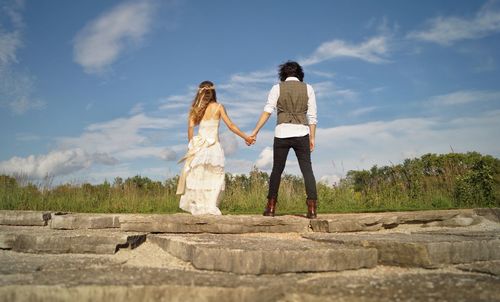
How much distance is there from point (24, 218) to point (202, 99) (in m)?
3.47

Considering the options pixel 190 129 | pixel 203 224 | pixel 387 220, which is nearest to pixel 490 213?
pixel 387 220

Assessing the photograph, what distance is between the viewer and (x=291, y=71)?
6.42 metres

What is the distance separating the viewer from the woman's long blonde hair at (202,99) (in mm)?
6977

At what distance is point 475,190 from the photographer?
10.2 metres

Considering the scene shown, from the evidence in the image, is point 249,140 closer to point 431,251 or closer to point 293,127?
point 293,127

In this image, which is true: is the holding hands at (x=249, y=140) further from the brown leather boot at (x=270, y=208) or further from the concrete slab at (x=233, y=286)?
the concrete slab at (x=233, y=286)

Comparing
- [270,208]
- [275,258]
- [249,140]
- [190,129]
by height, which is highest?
[190,129]

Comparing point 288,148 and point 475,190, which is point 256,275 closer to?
point 288,148

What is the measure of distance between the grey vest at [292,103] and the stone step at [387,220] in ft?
A: 4.70

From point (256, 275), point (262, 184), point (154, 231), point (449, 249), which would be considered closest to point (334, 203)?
point (262, 184)

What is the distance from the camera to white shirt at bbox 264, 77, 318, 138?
618 cm

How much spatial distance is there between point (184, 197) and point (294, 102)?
7.68 ft

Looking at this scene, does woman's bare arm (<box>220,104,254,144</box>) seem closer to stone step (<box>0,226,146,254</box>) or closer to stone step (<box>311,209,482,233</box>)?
stone step (<box>311,209,482,233</box>)

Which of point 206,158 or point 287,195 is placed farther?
point 287,195
